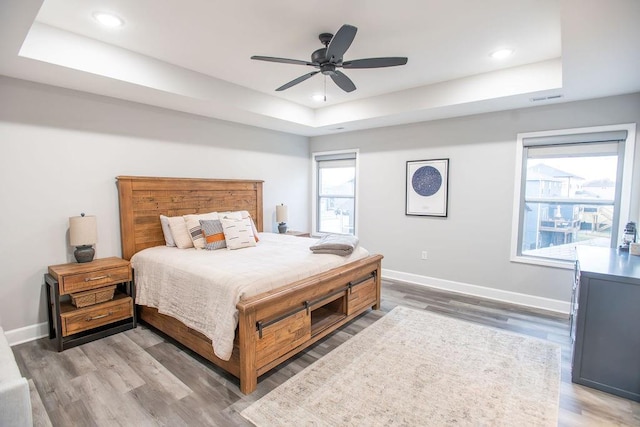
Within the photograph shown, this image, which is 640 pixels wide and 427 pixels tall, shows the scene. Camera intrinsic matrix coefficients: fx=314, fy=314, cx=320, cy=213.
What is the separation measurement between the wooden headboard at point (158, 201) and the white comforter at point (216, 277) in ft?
0.75

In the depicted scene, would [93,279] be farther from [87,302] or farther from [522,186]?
[522,186]

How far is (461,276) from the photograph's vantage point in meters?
4.38

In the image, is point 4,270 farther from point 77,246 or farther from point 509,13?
point 509,13

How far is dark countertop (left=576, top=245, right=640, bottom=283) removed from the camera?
224 centimetres

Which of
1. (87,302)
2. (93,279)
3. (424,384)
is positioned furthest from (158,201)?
(424,384)

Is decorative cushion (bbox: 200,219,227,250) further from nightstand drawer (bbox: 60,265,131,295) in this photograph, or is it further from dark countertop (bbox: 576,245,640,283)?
dark countertop (bbox: 576,245,640,283)

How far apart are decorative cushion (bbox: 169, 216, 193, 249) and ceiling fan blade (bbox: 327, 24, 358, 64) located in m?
2.42

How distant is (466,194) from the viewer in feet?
14.1

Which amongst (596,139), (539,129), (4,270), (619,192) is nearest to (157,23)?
(4,270)

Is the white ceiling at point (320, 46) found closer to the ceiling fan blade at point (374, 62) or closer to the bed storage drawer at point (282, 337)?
the ceiling fan blade at point (374, 62)

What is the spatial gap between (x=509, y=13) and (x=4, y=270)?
468 cm

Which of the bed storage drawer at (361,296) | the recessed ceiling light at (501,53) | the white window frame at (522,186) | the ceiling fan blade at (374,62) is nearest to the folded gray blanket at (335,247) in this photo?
the bed storage drawer at (361,296)

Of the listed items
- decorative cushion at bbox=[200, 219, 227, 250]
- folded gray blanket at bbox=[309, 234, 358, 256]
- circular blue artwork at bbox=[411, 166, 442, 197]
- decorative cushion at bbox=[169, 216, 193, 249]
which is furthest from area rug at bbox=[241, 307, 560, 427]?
circular blue artwork at bbox=[411, 166, 442, 197]

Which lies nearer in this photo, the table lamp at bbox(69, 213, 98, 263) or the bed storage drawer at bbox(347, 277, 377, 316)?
the table lamp at bbox(69, 213, 98, 263)
